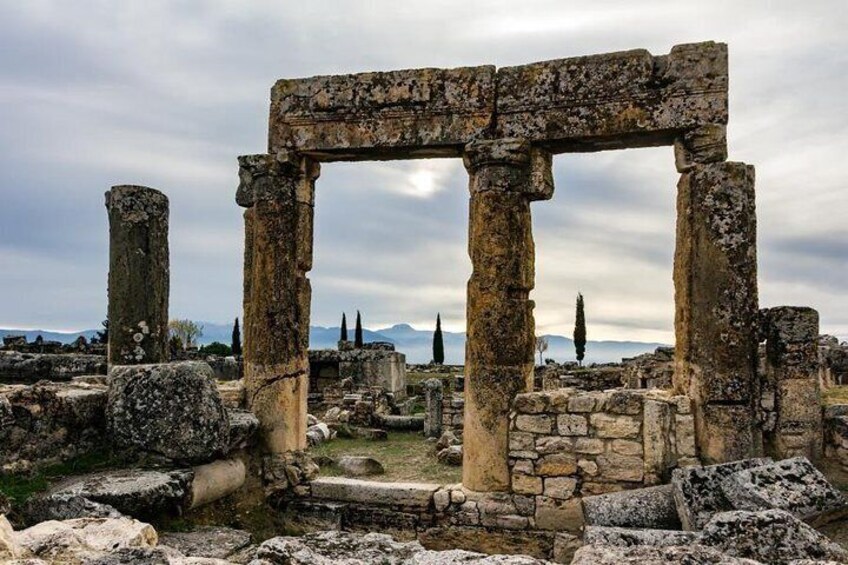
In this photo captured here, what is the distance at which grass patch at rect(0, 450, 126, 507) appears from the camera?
6.05m

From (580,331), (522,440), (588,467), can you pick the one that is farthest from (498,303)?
(580,331)

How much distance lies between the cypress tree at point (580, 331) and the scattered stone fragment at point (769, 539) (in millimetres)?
37319

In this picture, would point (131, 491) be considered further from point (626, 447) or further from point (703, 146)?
point (703, 146)

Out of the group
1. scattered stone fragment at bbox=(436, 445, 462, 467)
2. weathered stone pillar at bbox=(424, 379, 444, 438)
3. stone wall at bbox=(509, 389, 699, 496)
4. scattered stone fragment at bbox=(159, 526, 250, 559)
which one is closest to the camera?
scattered stone fragment at bbox=(159, 526, 250, 559)

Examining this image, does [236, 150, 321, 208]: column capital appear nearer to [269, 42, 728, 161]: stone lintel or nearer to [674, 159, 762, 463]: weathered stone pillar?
[269, 42, 728, 161]: stone lintel

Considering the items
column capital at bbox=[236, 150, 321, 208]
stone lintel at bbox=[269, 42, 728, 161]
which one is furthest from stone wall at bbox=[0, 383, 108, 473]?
stone lintel at bbox=[269, 42, 728, 161]

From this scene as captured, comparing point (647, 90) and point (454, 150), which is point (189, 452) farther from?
point (647, 90)

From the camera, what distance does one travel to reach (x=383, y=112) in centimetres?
892

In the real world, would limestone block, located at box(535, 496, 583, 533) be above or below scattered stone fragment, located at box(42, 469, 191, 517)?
below

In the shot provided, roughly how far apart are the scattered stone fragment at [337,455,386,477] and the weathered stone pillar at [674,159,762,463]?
4934mm

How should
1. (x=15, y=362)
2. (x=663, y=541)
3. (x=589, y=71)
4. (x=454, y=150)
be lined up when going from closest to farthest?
(x=663, y=541), (x=589, y=71), (x=454, y=150), (x=15, y=362)

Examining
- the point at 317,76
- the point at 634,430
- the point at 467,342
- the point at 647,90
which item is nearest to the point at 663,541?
the point at 634,430

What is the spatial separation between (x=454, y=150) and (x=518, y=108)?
3.26 feet

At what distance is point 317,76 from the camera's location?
9250 mm
